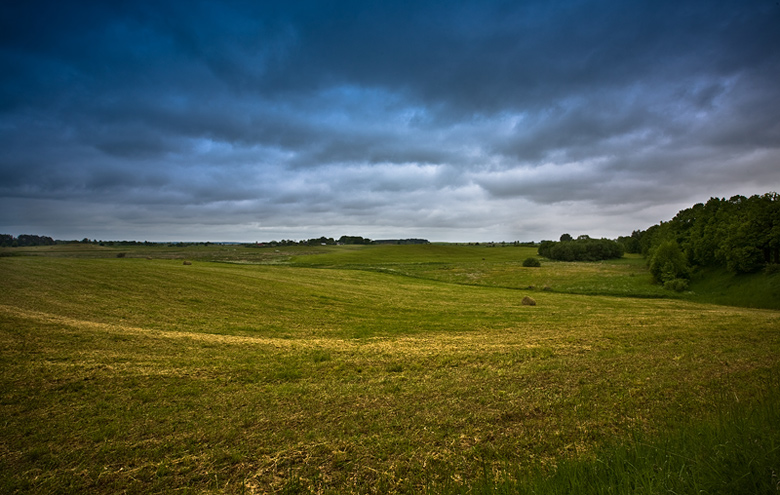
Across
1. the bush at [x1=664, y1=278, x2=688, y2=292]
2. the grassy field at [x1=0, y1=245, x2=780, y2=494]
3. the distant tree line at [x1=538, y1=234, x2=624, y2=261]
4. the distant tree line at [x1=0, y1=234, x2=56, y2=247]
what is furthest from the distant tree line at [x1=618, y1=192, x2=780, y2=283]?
the distant tree line at [x1=0, y1=234, x2=56, y2=247]

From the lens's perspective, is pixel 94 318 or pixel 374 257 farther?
pixel 374 257

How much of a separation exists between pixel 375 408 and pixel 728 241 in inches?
2347

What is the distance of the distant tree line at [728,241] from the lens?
40.8 metres

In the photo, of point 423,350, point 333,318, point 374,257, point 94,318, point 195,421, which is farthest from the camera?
point 374,257

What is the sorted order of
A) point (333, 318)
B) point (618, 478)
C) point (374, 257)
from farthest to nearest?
point (374, 257) < point (333, 318) < point (618, 478)

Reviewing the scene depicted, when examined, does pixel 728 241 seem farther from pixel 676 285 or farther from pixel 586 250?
pixel 586 250

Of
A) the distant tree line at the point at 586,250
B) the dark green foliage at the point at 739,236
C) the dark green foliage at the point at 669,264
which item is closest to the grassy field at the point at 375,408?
the dark green foliage at the point at 739,236

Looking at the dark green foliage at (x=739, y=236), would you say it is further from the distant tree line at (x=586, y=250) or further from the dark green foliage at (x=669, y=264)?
the distant tree line at (x=586, y=250)

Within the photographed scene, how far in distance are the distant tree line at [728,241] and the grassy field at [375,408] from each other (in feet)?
128

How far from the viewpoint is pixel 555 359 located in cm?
1119

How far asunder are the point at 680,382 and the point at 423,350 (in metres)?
7.72

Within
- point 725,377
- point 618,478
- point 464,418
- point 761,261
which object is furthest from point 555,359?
point 761,261

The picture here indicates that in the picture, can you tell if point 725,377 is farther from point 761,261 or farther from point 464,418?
point 761,261

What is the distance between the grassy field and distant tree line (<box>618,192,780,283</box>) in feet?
128
